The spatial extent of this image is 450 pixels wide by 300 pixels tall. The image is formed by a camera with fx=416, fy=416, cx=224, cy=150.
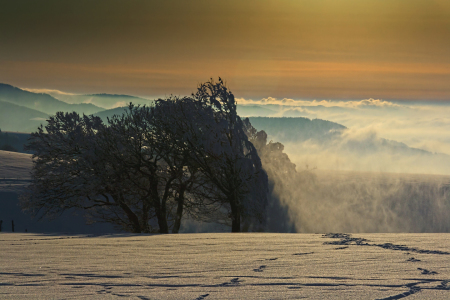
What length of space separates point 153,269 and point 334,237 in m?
4.90

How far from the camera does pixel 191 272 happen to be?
5930 millimetres

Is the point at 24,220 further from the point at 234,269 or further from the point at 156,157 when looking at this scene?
the point at 234,269

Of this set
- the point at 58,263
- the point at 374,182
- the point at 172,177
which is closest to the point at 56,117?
the point at 172,177

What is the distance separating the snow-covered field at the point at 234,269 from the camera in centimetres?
464

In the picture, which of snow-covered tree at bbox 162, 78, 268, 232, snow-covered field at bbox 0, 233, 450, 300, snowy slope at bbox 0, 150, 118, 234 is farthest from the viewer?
snowy slope at bbox 0, 150, 118, 234

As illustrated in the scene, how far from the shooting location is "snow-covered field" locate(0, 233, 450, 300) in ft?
15.2

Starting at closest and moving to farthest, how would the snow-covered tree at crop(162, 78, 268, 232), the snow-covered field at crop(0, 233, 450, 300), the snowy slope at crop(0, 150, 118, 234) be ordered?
the snow-covered field at crop(0, 233, 450, 300) < the snow-covered tree at crop(162, 78, 268, 232) < the snowy slope at crop(0, 150, 118, 234)

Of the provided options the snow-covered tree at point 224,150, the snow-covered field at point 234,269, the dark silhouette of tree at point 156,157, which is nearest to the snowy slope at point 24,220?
the dark silhouette of tree at point 156,157

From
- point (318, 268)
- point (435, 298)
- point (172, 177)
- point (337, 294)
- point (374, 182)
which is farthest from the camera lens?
point (374, 182)

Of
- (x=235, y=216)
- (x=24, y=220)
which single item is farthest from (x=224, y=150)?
(x=24, y=220)

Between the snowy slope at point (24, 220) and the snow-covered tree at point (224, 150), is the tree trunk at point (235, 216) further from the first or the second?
the snowy slope at point (24, 220)

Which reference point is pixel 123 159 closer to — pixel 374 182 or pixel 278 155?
pixel 278 155

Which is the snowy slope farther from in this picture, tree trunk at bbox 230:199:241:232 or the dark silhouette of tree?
tree trunk at bbox 230:199:241:232

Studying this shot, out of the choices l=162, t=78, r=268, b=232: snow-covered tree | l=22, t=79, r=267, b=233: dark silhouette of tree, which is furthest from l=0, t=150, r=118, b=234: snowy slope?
l=162, t=78, r=268, b=232: snow-covered tree
